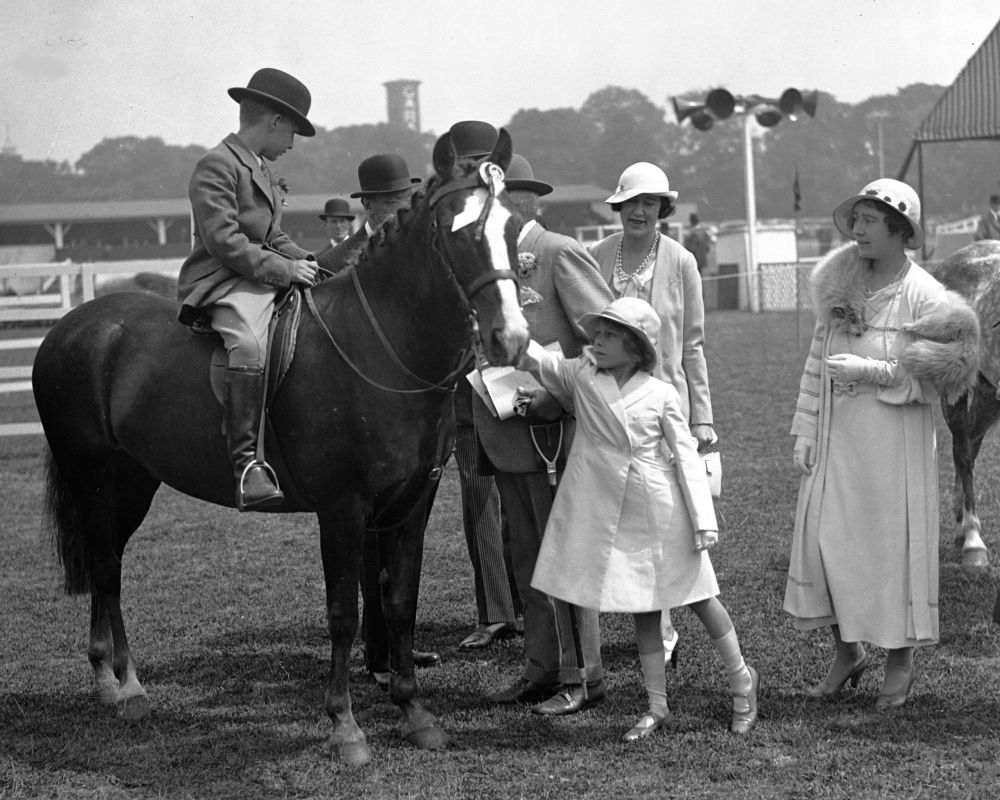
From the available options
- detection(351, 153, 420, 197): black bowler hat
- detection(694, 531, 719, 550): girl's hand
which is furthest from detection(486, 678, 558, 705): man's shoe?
detection(351, 153, 420, 197): black bowler hat

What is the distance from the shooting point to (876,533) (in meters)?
4.98

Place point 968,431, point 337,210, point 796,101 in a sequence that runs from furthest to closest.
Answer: point 796,101 → point 337,210 → point 968,431

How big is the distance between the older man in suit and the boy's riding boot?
1014 mm

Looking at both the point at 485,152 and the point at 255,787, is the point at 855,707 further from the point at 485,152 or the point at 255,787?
the point at 485,152

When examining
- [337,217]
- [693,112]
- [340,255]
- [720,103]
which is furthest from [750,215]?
[340,255]

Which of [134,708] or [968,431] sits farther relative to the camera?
[968,431]

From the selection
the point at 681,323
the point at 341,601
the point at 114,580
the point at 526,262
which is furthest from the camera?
the point at 114,580

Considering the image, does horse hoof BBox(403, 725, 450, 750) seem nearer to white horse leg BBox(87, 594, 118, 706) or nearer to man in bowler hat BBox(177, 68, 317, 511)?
man in bowler hat BBox(177, 68, 317, 511)

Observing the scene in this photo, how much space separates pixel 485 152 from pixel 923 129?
2285cm

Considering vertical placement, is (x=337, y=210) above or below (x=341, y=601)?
above

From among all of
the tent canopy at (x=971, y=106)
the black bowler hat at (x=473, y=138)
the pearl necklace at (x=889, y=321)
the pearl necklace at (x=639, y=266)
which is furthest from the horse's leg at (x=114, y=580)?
the tent canopy at (x=971, y=106)

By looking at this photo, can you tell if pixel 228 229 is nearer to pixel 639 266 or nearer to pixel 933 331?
pixel 639 266

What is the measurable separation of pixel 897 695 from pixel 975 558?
8.93 ft

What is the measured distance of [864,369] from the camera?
16.0 ft
